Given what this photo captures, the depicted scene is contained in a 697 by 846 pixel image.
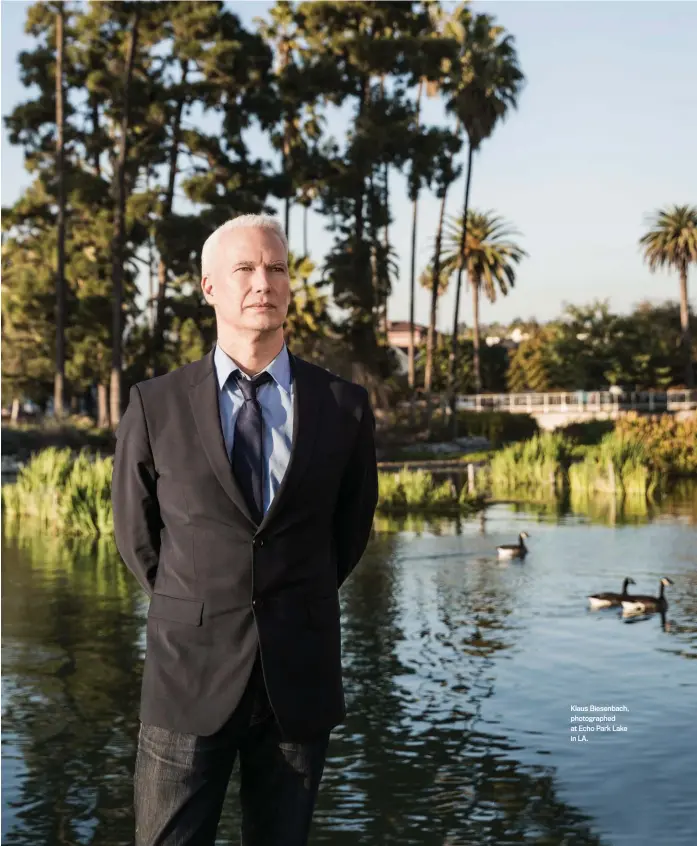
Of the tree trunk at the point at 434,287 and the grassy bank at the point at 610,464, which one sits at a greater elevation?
the tree trunk at the point at 434,287

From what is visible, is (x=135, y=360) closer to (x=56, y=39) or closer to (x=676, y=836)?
(x=56, y=39)

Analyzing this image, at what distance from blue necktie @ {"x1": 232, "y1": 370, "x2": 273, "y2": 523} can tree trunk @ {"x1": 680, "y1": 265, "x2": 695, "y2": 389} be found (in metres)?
68.7

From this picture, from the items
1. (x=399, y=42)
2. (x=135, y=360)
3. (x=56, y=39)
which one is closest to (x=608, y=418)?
(x=399, y=42)

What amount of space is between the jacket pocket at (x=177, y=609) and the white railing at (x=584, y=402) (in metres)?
55.3

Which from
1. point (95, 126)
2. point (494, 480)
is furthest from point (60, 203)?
point (494, 480)

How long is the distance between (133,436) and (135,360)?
38671 mm

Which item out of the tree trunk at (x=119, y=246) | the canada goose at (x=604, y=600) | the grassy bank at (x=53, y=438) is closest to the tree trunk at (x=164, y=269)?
the tree trunk at (x=119, y=246)

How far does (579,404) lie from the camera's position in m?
58.8

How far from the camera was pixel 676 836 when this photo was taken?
20.1ft

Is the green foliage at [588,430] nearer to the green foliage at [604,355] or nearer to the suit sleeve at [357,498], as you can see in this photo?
the green foliage at [604,355]

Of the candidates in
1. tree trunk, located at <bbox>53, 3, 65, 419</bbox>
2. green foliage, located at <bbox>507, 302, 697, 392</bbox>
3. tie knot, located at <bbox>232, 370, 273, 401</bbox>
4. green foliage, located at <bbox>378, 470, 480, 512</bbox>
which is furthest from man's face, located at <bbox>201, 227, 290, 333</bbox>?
green foliage, located at <bbox>507, 302, 697, 392</bbox>

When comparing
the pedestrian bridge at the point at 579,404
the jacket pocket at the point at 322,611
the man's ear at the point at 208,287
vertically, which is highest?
the pedestrian bridge at the point at 579,404

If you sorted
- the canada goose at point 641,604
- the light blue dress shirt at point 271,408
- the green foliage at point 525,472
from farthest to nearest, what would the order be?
the green foliage at point 525,472 < the canada goose at point 641,604 < the light blue dress shirt at point 271,408

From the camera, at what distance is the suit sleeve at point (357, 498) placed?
11.3ft
